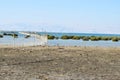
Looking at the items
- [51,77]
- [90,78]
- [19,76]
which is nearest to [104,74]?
[90,78]

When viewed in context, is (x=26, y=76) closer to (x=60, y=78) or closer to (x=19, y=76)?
(x=19, y=76)

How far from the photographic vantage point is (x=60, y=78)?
1500 cm

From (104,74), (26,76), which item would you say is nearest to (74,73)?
(104,74)

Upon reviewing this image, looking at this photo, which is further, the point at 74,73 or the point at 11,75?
the point at 74,73

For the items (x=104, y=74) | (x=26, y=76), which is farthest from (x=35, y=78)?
(x=104, y=74)

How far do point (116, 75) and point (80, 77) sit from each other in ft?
6.13

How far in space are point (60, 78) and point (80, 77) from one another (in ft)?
3.03

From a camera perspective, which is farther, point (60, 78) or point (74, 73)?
point (74, 73)

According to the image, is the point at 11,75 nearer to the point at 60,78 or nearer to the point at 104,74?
the point at 60,78

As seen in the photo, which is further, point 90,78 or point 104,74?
point 104,74

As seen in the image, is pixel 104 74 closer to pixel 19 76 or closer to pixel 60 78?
pixel 60 78

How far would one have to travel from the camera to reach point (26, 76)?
15.4m

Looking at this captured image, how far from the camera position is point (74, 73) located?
663 inches

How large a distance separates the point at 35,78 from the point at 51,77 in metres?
0.74
